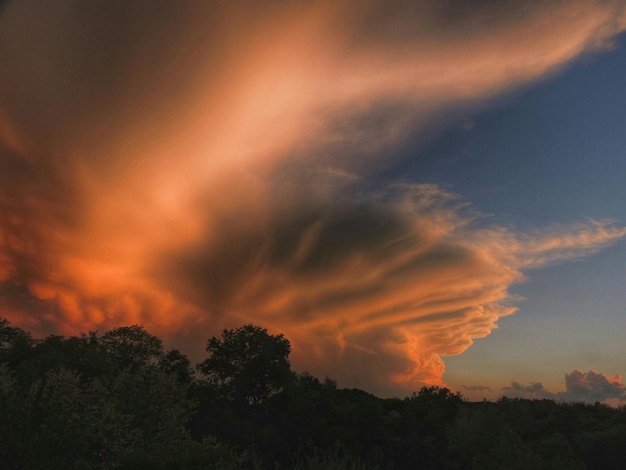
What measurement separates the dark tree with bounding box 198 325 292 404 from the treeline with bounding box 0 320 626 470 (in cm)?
21

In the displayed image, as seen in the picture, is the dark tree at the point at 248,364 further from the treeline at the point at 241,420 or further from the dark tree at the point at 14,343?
the dark tree at the point at 14,343

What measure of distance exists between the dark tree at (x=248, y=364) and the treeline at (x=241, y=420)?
0.21 metres

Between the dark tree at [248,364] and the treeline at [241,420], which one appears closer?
the treeline at [241,420]

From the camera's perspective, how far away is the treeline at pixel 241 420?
3774 cm

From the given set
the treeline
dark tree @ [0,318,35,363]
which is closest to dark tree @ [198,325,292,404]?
the treeline

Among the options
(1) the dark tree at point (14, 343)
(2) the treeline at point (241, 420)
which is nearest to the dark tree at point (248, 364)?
(2) the treeline at point (241, 420)

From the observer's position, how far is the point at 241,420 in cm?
8331

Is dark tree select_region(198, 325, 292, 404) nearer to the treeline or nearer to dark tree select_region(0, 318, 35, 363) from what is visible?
the treeline

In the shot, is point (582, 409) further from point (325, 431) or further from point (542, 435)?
point (325, 431)

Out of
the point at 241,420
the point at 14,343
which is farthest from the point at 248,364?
the point at 14,343

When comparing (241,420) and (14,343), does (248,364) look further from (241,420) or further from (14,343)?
(14,343)

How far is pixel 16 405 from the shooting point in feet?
96.0

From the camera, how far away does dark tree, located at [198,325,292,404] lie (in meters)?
98.4

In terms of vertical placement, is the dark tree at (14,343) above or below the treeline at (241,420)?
above
